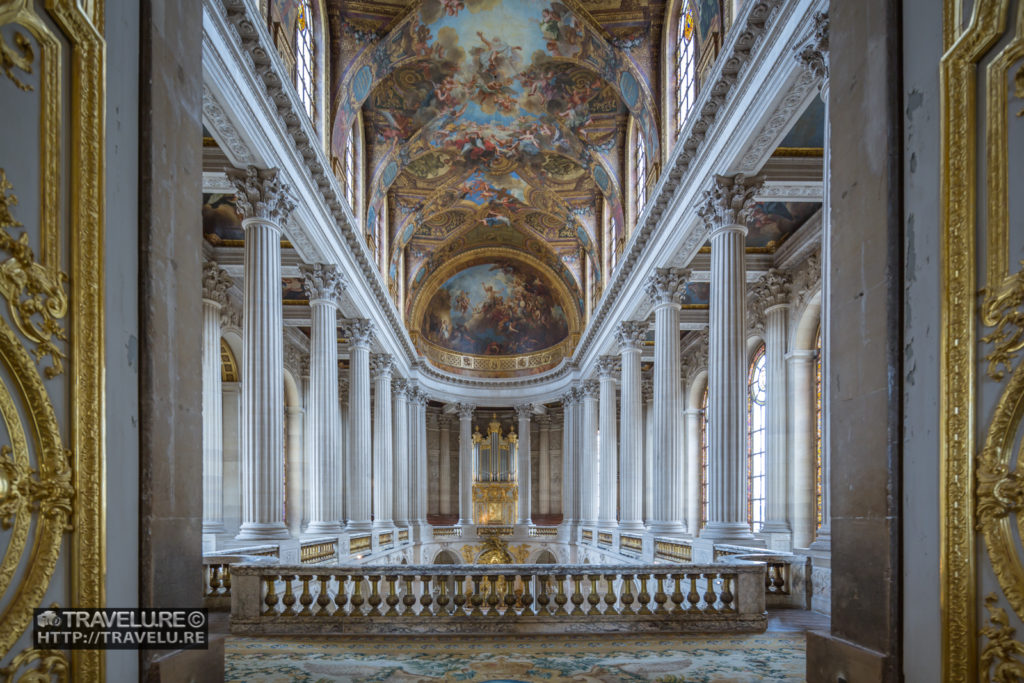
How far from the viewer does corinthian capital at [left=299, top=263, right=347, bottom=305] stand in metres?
17.0

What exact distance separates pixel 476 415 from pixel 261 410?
2672 centimetres

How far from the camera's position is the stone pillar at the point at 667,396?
55.7 feet

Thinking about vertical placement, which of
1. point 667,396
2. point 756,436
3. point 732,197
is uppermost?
point 732,197

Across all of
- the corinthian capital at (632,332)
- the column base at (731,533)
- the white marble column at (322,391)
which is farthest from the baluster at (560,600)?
the corinthian capital at (632,332)

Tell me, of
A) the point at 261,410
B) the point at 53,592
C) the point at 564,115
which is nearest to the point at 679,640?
the point at 53,592

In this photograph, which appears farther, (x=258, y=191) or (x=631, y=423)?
(x=631, y=423)

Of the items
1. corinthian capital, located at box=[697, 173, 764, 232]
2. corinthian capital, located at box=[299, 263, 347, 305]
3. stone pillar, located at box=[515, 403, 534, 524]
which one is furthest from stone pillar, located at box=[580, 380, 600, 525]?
corinthian capital, located at box=[697, 173, 764, 232]

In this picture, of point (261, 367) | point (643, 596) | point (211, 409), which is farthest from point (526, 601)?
point (211, 409)

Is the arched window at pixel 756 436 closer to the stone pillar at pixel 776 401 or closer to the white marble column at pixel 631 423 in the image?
the stone pillar at pixel 776 401

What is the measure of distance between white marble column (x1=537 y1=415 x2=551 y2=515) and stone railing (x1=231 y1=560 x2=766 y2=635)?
30.9 metres

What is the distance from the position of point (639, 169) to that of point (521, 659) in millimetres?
16599

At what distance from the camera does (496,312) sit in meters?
35.1

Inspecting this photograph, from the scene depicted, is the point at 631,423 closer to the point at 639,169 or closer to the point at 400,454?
the point at 639,169

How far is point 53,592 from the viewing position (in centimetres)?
308
